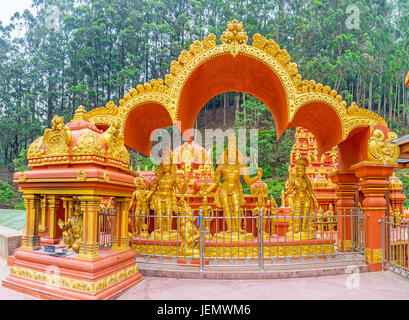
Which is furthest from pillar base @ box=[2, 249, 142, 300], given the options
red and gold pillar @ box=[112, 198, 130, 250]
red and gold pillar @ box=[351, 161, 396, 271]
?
red and gold pillar @ box=[351, 161, 396, 271]

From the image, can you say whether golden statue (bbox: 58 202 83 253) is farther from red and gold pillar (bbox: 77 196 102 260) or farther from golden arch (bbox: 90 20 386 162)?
golden arch (bbox: 90 20 386 162)

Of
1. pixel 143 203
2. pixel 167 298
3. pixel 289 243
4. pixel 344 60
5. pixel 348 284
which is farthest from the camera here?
pixel 344 60

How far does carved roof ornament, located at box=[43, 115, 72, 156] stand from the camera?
4836mm

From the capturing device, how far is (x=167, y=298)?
4582mm

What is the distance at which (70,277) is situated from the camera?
439cm

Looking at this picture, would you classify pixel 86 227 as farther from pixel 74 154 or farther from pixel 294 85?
pixel 294 85

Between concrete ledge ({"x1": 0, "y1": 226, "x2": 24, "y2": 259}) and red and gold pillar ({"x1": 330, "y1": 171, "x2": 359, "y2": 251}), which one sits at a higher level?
red and gold pillar ({"x1": 330, "y1": 171, "x2": 359, "y2": 251})

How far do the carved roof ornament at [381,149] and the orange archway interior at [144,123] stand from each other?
15.4ft

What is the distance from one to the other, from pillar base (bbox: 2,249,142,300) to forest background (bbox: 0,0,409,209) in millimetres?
25486

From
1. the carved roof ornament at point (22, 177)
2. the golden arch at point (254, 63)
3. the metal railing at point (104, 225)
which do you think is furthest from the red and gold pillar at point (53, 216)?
the golden arch at point (254, 63)

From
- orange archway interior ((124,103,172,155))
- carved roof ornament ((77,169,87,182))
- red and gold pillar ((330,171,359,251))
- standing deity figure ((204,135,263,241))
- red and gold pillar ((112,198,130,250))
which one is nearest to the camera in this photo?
carved roof ornament ((77,169,87,182))

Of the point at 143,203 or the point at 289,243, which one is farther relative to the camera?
the point at 143,203
